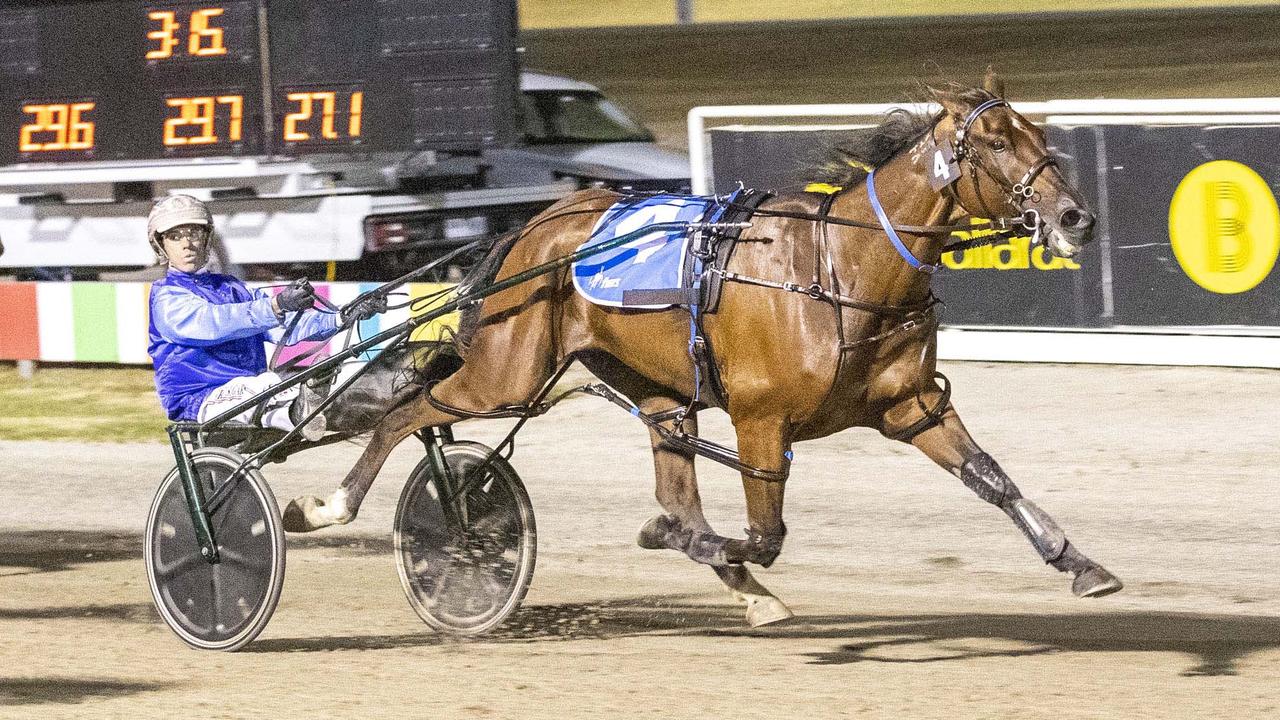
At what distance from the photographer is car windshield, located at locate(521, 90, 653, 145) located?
51.5ft

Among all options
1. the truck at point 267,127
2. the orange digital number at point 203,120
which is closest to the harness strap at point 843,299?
the truck at point 267,127

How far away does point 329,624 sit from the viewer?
6.56 metres

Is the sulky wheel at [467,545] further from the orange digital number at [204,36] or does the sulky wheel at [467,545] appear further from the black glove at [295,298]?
the orange digital number at [204,36]

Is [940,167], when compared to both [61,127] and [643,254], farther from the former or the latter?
[61,127]

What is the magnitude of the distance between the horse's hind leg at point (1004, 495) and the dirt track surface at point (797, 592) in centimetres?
34

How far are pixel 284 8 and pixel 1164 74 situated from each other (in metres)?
16.6

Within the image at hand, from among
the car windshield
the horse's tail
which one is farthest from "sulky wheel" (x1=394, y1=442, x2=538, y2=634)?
the car windshield

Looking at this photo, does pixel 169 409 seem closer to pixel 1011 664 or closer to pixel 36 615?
pixel 36 615

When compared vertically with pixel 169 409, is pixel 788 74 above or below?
above

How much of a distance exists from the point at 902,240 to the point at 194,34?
8620 millimetres

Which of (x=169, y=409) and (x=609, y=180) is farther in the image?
(x=609, y=180)

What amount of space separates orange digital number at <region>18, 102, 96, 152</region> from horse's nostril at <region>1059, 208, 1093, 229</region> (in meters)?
9.89

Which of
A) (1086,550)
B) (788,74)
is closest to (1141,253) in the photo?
(1086,550)

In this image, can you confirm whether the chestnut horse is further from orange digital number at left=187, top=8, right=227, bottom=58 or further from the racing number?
orange digital number at left=187, top=8, right=227, bottom=58
